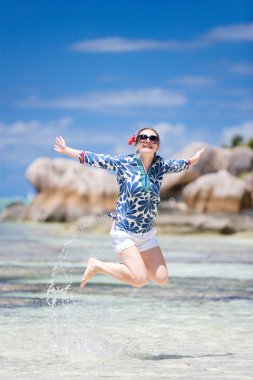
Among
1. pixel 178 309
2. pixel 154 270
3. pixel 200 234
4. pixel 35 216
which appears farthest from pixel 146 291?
pixel 35 216

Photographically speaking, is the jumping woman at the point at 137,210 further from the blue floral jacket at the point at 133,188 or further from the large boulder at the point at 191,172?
the large boulder at the point at 191,172

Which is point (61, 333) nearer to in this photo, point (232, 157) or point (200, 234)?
point (200, 234)

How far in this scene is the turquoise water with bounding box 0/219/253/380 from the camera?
7.18 metres

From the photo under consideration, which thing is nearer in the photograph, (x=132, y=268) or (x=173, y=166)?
Result: (x=132, y=268)

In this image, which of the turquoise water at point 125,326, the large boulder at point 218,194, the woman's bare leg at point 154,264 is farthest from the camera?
the large boulder at point 218,194

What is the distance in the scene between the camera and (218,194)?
144 ft

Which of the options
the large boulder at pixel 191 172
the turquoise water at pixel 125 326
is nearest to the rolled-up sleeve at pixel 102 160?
the turquoise water at pixel 125 326

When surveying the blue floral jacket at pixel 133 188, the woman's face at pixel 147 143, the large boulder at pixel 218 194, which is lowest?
the blue floral jacket at pixel 133 188

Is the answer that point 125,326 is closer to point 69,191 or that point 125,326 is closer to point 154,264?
point 154,264

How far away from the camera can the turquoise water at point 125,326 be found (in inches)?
283

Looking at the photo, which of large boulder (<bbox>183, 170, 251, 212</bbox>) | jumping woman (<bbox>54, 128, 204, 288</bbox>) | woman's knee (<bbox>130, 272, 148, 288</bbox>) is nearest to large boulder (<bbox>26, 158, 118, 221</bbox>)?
large boulder (<bbox>183, 170, 251, 212</bbox>)

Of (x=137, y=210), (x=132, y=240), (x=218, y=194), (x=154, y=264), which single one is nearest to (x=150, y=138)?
(x=137, y=210)

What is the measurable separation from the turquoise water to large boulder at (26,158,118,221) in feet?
139

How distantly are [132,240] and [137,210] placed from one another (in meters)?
0.25
